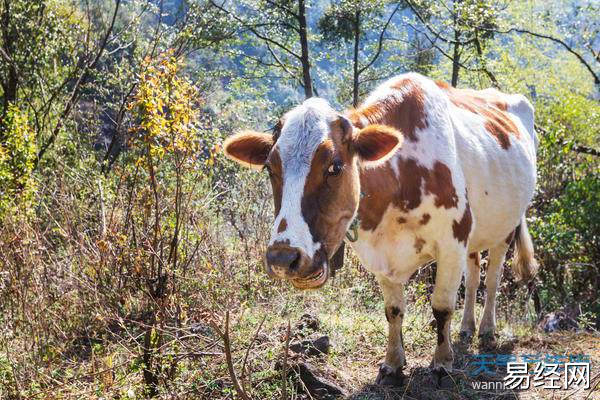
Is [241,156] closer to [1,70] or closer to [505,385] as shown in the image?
[505,385]

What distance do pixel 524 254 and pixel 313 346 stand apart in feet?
10.3

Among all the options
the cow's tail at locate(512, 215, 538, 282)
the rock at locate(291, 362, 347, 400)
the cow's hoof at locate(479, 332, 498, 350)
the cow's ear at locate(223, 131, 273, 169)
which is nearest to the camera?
the cow's ear at locate(223, 131, 273, 169)

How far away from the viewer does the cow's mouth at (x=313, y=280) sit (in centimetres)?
394

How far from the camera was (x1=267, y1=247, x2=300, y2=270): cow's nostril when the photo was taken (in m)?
3.77

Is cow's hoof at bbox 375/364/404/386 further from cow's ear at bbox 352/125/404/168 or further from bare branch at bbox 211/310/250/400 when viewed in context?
bare branch at bbox 211/310/250/400

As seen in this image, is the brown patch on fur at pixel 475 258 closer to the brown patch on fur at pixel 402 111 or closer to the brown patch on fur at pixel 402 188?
the brown patch on fur at pixel 402 188

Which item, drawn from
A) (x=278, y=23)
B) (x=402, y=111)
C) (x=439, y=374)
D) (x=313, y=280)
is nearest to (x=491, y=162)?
(x=402, y=111)

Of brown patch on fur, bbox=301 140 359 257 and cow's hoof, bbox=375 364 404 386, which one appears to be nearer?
brown patch on fur, bbox=301 140 359 257

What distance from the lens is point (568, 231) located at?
9875 mm

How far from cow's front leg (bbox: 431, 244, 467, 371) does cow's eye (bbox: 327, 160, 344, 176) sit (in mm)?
1359

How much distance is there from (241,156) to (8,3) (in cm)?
942

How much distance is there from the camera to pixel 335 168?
422 cm

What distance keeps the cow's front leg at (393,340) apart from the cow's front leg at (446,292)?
0.29m

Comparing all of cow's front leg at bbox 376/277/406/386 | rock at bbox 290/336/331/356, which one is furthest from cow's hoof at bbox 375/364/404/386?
rock at bbox 290/336/331/356
